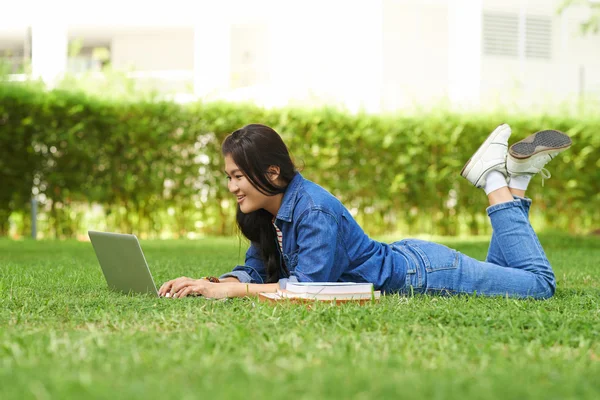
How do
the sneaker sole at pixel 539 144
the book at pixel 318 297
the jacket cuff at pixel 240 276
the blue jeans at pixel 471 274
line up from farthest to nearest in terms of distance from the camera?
the sneaker sole at pixel 539 144, the jacket cuff at pixel 240 276, the blue jeans at pixel 471 274, the book at pixel 318 297

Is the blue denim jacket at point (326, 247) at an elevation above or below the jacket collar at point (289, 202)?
below

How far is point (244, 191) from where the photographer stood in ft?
11.7

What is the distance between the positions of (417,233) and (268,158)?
7.52 metres

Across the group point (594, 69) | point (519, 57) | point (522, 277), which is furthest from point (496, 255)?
point (594, 69)

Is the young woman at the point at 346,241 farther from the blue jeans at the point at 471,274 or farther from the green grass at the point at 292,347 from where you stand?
the green grass at the point at 292,347

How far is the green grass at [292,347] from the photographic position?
1862mm

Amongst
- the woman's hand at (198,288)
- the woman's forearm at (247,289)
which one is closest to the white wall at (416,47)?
the woman's forearm at (247,289)

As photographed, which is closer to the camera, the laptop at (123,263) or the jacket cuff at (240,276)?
the laptop at (123,263)

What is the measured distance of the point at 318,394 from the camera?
180 cm

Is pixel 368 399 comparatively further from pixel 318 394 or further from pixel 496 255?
pixel 496 255

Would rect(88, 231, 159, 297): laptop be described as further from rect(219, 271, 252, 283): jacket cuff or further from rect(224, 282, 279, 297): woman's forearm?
rect(219, 271, 252, 283): jacket cuff

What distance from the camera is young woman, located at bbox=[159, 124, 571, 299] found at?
349 centimetres

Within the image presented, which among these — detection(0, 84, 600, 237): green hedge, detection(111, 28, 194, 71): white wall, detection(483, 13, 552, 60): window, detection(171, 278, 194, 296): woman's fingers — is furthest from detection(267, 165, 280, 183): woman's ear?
detection(111, 28, 194, 71): white wall

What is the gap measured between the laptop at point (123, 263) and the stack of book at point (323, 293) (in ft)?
1.84
